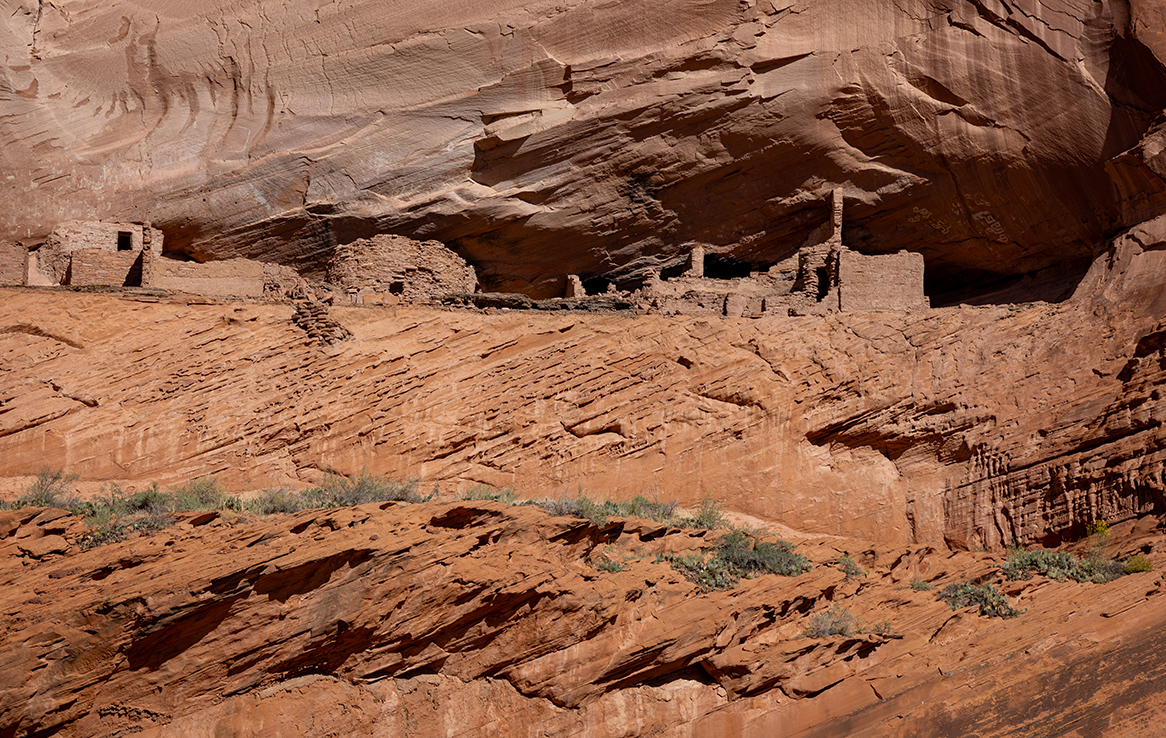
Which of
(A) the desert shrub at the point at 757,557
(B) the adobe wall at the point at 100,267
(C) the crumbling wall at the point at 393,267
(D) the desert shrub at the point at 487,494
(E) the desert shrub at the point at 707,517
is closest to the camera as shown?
(A) the desert shrub at the point at 757,557

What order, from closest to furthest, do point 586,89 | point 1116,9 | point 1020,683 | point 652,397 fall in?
point 1020,683 → point 652,397 → point 1116,9 → point 586,89

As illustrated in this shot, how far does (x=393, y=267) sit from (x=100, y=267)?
13.7 feet

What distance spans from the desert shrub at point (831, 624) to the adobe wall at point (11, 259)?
13.5m

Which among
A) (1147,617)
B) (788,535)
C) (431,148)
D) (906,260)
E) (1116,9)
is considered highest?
(1116,9)

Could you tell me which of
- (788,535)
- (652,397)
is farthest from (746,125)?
(788,535)

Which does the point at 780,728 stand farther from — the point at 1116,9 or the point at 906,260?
the point at 1116,9

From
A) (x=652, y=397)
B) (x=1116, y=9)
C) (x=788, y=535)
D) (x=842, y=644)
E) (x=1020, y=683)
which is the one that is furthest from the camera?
(x=1116, y=9)

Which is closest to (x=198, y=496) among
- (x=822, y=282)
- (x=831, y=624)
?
(x=831, y=624)

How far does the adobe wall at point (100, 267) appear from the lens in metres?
15.9

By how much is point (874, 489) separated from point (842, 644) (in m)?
3.71

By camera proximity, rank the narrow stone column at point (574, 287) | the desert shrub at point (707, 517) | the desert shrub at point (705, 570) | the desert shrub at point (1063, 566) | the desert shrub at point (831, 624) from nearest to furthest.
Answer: the desert shrub at point (831, 624) < the desert shrub at point (705, 570) < the desert shrub at point (1063, 566) < the desert shrub at point (707, 517) < the narrow stone column at point (574, 287)

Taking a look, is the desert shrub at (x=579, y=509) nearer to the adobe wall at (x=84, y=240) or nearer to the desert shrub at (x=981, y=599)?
the desert shrub at (x=981, y=599)

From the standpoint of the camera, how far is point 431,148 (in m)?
17.4

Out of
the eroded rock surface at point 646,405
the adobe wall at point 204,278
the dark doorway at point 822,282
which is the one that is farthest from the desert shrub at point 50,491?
the dark doorway at point 822,282
